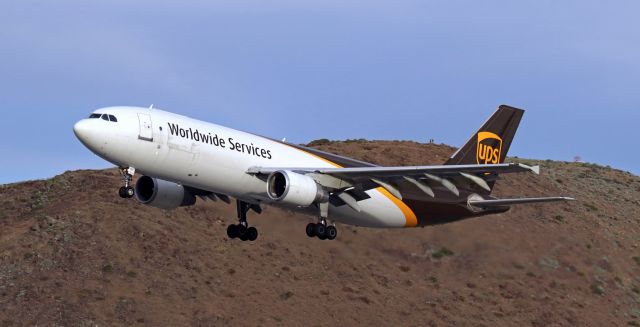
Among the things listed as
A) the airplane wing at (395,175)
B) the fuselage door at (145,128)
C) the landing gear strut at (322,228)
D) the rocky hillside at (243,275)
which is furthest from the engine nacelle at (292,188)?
the rocky hillside at (243,275)

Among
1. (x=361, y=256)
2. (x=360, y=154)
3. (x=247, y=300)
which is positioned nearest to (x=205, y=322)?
(x=247, y=300)

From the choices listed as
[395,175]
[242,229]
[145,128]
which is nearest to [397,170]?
[395,175]

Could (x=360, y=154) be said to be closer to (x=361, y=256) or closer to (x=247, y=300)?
(x=247, y=300)

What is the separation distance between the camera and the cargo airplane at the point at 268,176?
4450 cm

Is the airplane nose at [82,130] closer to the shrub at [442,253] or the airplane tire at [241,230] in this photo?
the airplane tire at [241,230]

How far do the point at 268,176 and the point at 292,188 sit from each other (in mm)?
1368

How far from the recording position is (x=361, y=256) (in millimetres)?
62031

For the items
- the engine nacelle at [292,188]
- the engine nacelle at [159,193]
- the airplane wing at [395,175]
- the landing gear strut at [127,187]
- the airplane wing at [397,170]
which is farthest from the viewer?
the engine nacelle at [159,193]

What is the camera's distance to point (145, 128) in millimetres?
44750

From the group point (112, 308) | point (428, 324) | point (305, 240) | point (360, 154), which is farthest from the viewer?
point (360, 154)

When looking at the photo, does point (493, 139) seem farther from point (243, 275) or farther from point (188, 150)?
point (243, 275)

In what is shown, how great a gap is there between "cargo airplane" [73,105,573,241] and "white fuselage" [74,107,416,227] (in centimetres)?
4

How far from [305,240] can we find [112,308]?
22236mm

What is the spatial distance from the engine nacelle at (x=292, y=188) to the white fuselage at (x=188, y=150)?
0.51 metres
